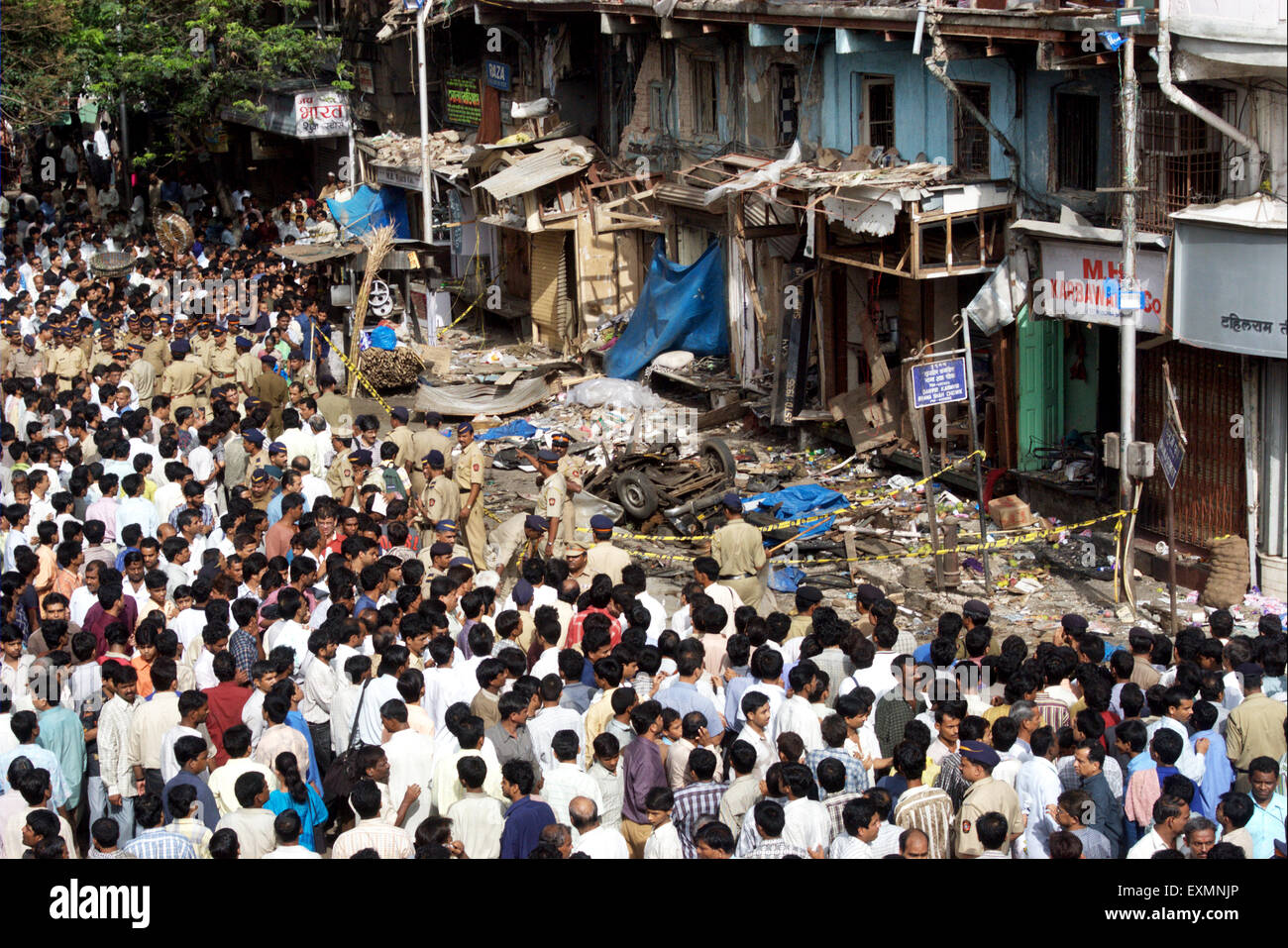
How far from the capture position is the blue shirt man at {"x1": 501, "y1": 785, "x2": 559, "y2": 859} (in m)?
7.27

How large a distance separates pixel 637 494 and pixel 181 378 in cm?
545

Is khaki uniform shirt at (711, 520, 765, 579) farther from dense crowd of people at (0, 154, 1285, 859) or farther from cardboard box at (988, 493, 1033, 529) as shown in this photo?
cardboard box at (988, 493, 1033, 529)

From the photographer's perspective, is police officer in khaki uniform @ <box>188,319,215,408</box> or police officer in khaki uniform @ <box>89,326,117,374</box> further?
police officer in khaki uniform @ <box>89,326,117,374</box>

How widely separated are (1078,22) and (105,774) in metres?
10.1

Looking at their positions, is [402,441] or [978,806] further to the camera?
[402,441]

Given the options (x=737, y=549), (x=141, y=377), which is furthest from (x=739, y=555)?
(x=141, y=377)

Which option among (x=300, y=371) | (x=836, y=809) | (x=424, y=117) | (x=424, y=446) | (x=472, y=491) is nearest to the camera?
(x=836, y=809)

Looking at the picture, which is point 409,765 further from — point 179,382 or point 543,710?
point 179,382

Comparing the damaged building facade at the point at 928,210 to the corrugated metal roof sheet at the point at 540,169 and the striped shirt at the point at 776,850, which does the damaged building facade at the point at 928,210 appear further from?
the striped shirt at the point at 776,850

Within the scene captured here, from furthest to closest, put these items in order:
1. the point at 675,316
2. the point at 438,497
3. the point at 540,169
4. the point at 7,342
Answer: the point at 540,169 < the point at 675,316 < the point at 7,342 < the point at 438,497

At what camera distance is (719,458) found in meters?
16.5

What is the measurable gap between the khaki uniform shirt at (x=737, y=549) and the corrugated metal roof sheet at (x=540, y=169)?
12.0 meters

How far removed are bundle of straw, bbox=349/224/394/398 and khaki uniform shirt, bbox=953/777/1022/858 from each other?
15.8 m

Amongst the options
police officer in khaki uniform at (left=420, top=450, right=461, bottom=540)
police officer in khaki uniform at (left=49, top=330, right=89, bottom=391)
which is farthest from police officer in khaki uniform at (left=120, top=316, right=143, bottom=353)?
police officer in khaki uniform at (left=420, top=450, right=461, bottom=540)
